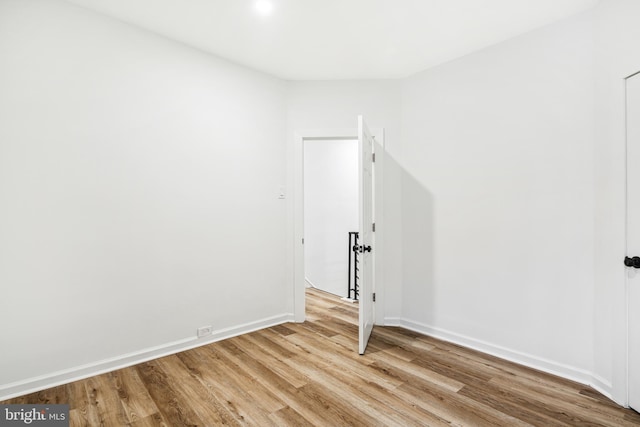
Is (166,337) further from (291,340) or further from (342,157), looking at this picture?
(342,157)

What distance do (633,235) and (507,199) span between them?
2.85 ft

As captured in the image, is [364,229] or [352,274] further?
[352,274]

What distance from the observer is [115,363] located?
253cm

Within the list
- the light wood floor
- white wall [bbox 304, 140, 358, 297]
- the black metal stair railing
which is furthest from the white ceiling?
the light wood floor

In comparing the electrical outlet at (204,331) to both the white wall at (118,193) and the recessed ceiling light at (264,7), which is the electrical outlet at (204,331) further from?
the recessed ceiling light at (264,7)

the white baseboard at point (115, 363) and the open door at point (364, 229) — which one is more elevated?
the open door at point (364, 229)

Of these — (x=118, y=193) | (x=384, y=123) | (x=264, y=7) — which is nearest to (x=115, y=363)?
(x=118, y=193)

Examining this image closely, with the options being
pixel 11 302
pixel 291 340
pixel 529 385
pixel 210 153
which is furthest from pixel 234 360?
pixel 529 385

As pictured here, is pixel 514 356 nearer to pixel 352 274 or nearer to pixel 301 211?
pixel 301 211

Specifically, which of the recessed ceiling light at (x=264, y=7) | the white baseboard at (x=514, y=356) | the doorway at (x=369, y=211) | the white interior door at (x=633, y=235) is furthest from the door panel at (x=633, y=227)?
the recessed ceiling light at (x=264, y=7)

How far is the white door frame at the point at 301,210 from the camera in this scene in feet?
11.8

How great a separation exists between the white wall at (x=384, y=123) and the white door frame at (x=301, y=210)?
4cm

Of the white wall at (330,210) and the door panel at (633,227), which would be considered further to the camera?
the white wall at (330,210)

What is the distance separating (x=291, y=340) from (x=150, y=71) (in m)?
2.76
